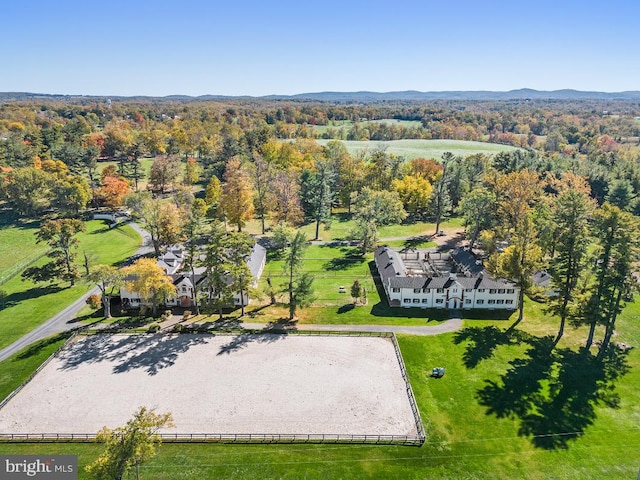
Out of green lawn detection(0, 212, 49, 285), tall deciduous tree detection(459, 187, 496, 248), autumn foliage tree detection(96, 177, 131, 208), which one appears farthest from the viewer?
autumn foliage tree detection(96, 177, 131, 208)

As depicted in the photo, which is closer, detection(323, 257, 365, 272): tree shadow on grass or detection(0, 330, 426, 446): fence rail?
detection(0, 330, 426, 446): fence rail

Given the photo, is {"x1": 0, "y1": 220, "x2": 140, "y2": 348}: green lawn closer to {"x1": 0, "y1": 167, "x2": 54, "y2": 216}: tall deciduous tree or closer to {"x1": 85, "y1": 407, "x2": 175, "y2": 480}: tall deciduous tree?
{"x1": 0, "y1": 167, "x2": 54, "y2": 216}: tall deciduous tree

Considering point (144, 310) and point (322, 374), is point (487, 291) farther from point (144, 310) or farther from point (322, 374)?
point (144, 310)

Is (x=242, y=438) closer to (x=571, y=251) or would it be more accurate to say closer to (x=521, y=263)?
(x=521, y=263)

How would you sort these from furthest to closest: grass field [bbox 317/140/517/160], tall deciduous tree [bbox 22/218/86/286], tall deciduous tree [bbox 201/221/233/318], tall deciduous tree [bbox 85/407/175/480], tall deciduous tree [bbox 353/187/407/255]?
grass field [bbox 317/140/517/160] → tall deciduous tree [bbox 353/187/407/255] → tall deciduous tree [bbox 22/218/86/286] → tall deciduous tree [bbox 201/221/233/318] → tall deciduous tree [bbox 85/407/175/480]

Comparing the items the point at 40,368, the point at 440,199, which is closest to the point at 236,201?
the point at 440,199

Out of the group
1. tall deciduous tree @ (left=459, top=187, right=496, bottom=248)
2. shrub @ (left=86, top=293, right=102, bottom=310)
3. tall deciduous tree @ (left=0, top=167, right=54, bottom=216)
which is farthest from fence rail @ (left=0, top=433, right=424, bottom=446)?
tall deciduous tree @ (left=0, top=167, right=54, bottom=216)
